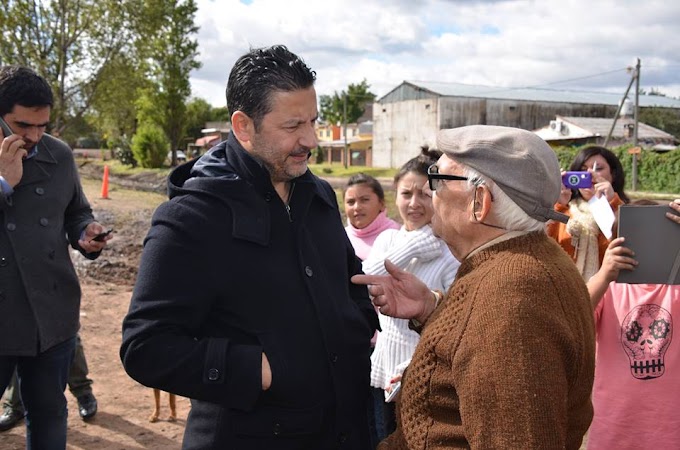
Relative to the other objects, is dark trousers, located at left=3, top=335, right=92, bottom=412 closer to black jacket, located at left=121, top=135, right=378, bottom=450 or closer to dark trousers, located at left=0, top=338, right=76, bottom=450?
dark trousers, located at left=0, top=338, right=76, bottom=450

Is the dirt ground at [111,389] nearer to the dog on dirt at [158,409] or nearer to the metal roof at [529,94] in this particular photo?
the dog on dirt at [158,409]

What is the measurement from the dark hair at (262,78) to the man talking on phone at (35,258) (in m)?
1.38

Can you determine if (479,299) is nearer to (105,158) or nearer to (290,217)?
(290,217)

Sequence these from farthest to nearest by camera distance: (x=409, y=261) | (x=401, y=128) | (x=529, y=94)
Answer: (x=529, y=94)
(x=401, y=128)
(x=409, y=261)

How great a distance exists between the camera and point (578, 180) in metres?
3.53

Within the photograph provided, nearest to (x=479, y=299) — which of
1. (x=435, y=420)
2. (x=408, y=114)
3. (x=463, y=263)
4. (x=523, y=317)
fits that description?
(x=523, y=317)

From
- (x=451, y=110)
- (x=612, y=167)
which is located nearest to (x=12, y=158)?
(x=612, y=167)

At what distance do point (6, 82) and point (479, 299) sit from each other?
2523 millimetres

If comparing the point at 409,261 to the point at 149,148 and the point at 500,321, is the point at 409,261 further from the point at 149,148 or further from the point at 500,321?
the point at 149,148

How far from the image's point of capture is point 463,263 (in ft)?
5.80

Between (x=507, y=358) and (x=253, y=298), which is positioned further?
(x=253, y=298)

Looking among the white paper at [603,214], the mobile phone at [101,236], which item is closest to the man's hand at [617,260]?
the white paper at [603,214]

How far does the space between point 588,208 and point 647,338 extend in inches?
42.8

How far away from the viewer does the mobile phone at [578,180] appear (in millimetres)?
3516
